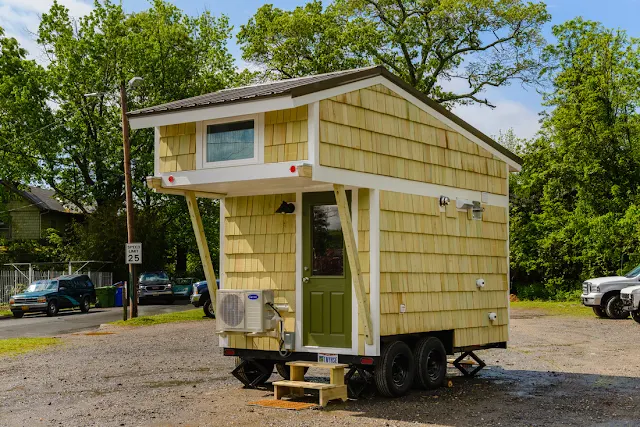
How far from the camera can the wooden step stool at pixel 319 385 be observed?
995cm

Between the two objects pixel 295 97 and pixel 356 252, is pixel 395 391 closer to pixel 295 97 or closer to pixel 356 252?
pixel 356 252

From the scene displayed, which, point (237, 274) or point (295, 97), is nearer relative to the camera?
point (295, 97)

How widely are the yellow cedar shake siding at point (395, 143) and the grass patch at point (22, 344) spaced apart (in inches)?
393

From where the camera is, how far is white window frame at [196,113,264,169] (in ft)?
32.8

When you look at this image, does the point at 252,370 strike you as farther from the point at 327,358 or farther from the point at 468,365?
the point at 468,365

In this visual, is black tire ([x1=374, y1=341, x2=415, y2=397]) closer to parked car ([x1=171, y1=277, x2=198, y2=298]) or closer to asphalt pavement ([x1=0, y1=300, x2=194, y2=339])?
asphalt pavement ([x1=0, y1=300, x2=194, y2=339])

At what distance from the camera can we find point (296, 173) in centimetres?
954

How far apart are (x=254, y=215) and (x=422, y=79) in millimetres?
28051

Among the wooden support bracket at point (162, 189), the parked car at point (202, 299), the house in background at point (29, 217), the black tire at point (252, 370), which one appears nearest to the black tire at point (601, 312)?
the parked car at point (202, 299)

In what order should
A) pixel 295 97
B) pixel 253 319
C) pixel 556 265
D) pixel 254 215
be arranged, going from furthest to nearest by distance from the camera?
pixel 556 265, pixel 254 215, pixel 253 319, pixel 295 97

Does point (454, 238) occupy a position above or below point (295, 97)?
below

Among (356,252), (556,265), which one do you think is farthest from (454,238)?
(556,265)

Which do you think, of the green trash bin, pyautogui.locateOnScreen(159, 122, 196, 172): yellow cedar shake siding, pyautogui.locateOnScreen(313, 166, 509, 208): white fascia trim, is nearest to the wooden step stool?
pyautogui.locateOnScreen(313, 166, 509, 208): white fascia trim

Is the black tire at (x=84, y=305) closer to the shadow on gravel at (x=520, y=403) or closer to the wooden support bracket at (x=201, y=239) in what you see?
the wooden support bracket at (x=201, y=239)
